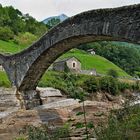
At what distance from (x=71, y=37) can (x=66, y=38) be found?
2.19 feet

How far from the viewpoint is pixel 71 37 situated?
24.7 metres

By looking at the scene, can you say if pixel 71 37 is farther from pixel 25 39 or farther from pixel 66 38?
pixel 25 39

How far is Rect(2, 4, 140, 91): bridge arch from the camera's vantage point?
59.5 feet

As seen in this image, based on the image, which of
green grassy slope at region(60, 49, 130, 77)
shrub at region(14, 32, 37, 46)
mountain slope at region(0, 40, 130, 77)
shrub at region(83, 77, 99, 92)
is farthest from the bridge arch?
green grassy slope at region(60, 49, 130, 77)

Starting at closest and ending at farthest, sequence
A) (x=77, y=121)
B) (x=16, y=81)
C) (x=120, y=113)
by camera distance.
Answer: (x=120, y=113)
(x=77, y=121)
(x=16, y=81)

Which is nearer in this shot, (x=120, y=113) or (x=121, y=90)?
(x=120, y=113)

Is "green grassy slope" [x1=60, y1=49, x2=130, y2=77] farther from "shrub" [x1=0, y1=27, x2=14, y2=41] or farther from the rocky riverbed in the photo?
the rocky riverbed

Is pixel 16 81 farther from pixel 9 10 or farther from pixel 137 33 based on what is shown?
pixel 9 10

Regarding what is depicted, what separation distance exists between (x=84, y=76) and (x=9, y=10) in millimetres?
45805

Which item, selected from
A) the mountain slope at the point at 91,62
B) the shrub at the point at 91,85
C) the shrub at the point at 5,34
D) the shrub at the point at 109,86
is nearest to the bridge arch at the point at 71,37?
the shrub at the point at 91,85

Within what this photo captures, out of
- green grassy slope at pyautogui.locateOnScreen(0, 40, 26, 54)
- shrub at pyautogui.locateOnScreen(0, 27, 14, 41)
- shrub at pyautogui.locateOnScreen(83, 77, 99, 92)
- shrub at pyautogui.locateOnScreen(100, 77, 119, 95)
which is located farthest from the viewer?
shrub at pyautogui.locateOnScreen(0, 27, 14, 41)

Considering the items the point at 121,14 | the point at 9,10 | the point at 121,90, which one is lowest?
the point at 121,90

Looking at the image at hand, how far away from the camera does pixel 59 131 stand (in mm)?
17938

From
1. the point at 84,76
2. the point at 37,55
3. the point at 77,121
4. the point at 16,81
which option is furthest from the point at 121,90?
the point at 77,121
